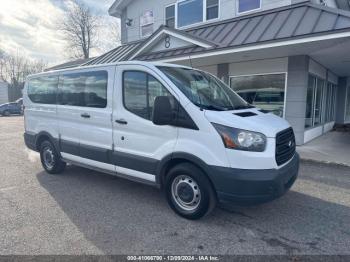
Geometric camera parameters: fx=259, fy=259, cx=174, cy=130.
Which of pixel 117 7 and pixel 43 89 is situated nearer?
pixel 43 89

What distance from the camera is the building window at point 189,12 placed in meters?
11.9

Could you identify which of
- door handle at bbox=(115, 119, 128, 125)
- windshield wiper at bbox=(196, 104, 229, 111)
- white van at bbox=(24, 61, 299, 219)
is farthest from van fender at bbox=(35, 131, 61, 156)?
windshield wiper at bbox=(196, 104, 229, 111)

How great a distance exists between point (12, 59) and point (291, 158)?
6570 centimetres

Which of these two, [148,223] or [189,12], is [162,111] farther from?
[189,12]

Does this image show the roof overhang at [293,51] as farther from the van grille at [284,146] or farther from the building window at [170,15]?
the building window at [170,15]

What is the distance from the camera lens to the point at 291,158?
3.92 meters

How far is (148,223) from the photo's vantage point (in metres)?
3.64

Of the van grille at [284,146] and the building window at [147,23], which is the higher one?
the building window at [147,23]

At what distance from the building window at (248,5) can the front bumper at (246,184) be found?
8.75 meters

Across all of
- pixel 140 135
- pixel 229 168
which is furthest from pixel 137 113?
pixel 229 168

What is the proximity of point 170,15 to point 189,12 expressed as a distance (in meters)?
1.29

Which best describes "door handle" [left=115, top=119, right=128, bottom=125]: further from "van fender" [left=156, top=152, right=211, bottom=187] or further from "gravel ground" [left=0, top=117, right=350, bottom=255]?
"gravel ground" [left=0, top=117, right=350, bottom=255]

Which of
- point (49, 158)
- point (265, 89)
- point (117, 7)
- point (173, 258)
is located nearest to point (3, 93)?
point (117, 7)

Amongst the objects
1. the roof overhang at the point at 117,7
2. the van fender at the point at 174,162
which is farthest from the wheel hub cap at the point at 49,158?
the roof overhang at the point at 117,7
